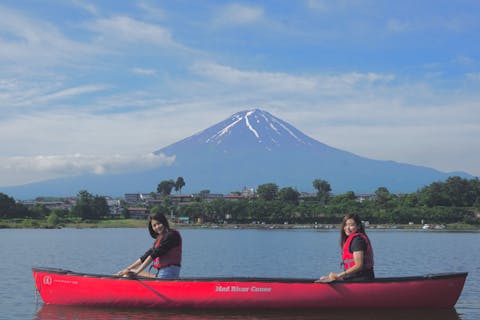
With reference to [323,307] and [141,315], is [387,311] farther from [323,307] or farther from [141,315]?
[141,315]

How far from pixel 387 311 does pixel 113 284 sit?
7165 millimetres

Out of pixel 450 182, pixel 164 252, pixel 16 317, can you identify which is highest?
pixel 450 182

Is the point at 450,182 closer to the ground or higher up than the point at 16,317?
higher up

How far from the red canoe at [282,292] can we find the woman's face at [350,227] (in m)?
1.45

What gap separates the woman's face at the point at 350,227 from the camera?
16500mm

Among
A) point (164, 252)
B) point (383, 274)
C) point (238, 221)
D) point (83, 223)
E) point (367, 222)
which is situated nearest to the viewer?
point (164, 252)

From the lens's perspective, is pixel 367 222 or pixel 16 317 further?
pixel 367 222

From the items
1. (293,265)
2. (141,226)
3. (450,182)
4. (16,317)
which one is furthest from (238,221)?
(16,317)

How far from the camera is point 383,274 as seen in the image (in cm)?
3145

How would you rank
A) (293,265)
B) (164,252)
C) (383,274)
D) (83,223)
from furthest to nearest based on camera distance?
1. (83,223)
2. (293,265)
3. (383,274)
4. (164,252)

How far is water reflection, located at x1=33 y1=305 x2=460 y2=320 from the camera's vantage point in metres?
17.5

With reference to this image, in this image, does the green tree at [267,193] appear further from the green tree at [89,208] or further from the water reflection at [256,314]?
the water reflection at [256,314]

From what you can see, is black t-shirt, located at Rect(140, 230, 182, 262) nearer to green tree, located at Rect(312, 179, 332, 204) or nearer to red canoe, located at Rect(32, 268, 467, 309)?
red canoe, located at Rect(32, 268, 467, 309)

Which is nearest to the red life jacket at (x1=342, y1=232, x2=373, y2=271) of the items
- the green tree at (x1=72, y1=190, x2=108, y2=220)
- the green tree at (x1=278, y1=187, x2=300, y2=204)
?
the green tree at (x1=72, y1=190, x2=108, y2=220)
